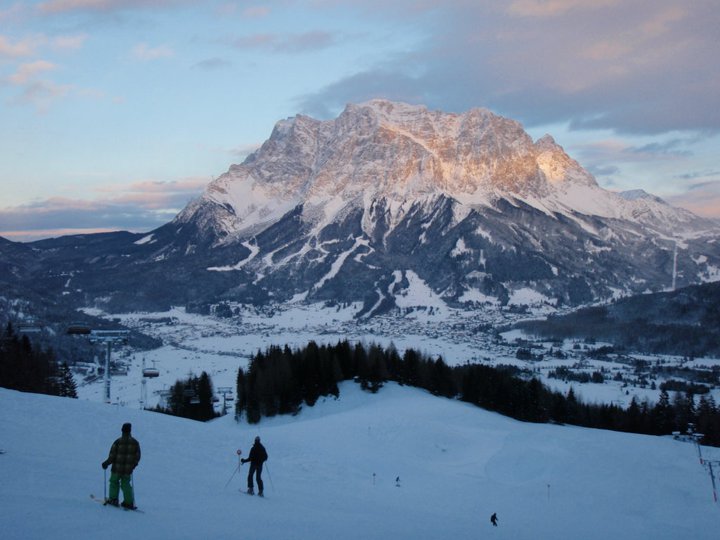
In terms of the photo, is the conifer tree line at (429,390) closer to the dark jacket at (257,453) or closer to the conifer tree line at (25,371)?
the conifer tree line at (25,371)

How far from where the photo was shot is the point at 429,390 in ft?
308

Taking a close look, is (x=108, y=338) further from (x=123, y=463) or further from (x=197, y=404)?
(x=123, y=463)

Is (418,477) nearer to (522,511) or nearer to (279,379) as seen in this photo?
(522,511)

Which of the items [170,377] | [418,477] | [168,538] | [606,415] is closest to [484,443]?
[418,477]

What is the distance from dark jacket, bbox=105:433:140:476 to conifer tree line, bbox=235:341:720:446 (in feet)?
197

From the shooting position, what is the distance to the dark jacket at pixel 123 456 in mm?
19703

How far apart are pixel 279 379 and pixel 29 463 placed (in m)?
56.3

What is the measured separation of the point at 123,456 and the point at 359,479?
22.9 meters

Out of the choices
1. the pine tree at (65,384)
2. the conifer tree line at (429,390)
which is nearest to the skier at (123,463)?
the conifer tree line at (429,390)

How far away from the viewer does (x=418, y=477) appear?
153 ft

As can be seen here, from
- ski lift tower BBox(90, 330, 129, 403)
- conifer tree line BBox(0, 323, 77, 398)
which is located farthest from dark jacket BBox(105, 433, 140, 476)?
conifer tree line BBox(0, 323, 77, 398)

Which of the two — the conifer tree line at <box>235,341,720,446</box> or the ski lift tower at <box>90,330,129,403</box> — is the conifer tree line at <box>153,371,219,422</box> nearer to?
the conifer tree line at <box>235,341,720,446</box>

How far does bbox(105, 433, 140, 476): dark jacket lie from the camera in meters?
19.7

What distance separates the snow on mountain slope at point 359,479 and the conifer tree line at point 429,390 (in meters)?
11.7
